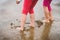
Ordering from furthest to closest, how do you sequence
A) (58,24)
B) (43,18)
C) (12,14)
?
(12,14) → (43,18) → (58,24)

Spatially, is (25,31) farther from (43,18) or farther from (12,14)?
(12,14)

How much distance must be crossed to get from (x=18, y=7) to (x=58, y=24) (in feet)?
4.58

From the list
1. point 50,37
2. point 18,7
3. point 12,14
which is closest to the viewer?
point 50,37

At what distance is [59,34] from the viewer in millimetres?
3195

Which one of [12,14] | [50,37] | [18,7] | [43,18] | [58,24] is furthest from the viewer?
[18,7]

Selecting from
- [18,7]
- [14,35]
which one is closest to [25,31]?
[14,35]

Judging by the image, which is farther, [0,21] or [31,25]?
[0,21]

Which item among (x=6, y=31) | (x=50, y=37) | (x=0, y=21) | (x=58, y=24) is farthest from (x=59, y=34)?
(x=0, y=21)

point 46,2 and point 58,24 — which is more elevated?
point 46,2

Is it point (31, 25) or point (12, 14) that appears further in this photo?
point (12, 14)

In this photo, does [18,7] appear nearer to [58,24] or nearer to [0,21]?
[0,21]

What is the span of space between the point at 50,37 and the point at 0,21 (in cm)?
112

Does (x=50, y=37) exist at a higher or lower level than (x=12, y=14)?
lower

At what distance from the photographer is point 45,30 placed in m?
3.33
